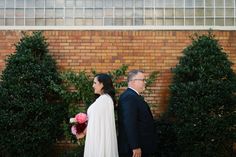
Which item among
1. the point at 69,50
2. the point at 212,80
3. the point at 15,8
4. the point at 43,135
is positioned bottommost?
the point at 43,135

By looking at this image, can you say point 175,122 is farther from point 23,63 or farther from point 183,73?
point 23,63

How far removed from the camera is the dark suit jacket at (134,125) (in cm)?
625

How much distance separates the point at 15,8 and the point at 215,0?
4.26 m

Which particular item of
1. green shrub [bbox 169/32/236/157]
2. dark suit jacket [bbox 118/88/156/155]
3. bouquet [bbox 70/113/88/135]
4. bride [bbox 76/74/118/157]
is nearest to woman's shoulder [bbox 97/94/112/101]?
bride [bbox 76/74/118/157]

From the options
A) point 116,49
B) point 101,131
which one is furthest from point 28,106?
point 101,131

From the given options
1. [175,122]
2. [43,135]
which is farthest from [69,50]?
[175,122]

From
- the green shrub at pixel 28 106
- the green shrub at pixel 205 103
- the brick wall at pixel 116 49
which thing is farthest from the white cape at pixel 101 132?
the brick wall at pixel 116 49

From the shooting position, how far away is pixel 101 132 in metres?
6.35

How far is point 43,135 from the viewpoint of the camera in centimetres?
886

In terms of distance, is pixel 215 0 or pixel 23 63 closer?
pixel 23 63

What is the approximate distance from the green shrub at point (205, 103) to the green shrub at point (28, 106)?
7.58 feet

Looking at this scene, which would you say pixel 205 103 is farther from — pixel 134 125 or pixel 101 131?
pixel 101 131

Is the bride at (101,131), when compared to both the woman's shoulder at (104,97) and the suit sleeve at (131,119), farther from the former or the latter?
the suit sleeve at (131,119)

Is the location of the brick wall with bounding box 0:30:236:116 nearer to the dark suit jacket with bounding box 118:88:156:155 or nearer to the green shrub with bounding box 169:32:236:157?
the green shrub with bounding box 169:32:236:157
